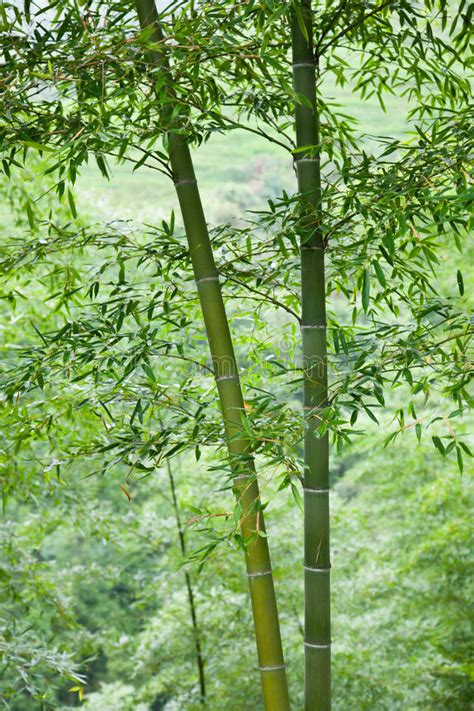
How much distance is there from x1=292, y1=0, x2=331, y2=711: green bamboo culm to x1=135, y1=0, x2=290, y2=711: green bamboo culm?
11 cm

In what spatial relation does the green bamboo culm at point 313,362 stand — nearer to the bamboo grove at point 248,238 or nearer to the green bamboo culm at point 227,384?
the bamboo grove at point 248,238

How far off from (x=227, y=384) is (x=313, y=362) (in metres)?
0.23

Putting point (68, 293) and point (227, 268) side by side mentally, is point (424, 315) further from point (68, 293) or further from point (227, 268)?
point (68, 293)

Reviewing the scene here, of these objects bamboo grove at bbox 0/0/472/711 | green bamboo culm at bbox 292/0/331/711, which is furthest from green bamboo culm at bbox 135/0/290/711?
green bamboo culm at bbox 292/0/331/711

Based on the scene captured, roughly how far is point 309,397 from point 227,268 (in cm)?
44

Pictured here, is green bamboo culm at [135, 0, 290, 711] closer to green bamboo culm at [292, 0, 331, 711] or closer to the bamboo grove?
the bamboo grove

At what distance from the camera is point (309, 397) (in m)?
2.11

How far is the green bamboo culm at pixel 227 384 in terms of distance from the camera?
208 cm

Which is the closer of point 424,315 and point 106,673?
point 424,315

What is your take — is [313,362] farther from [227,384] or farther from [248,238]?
[248,238]

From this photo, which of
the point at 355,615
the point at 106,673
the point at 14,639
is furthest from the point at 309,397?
the point at 106,673

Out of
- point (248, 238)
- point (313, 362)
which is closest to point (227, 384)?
point (313, 362)

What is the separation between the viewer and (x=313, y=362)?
208 centimetres

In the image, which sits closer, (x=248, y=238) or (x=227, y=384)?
(x=227, y=384)
